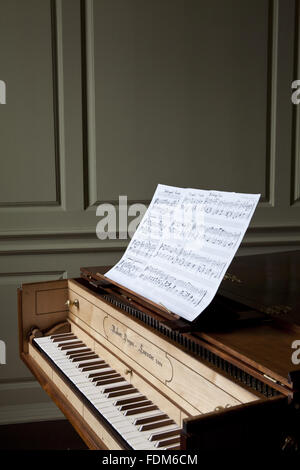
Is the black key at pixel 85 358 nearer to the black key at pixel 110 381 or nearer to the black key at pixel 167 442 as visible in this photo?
the black key at pixel 110 381

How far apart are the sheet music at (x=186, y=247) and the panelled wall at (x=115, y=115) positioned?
1.30 meters

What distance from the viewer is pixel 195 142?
298 cm

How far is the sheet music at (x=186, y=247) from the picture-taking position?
1227mm

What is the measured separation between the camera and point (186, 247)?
4.46 ft

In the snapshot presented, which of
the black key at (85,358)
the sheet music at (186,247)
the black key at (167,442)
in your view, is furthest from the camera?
the black key at (85,358)

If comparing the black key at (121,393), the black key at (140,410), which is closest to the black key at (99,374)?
the black key at (121,393)

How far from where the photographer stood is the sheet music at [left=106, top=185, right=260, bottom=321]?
1227mm

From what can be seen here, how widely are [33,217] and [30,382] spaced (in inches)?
34.3

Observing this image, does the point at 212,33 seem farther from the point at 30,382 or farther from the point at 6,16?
the point at 30,382

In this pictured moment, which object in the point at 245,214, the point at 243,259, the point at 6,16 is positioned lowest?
the point at 243,259

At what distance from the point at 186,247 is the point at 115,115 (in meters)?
1.67

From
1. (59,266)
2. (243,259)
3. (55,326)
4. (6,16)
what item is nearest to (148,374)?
(55,326)

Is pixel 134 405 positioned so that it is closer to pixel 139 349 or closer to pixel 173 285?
pixel 139 349

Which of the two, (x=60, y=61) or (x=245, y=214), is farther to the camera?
(x=60, y=61)
